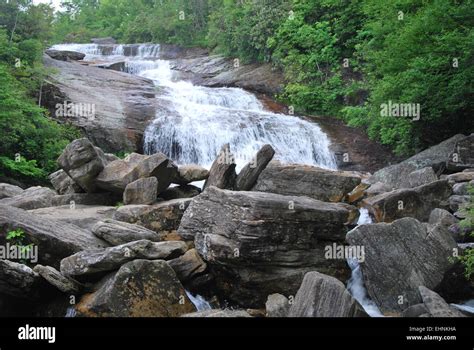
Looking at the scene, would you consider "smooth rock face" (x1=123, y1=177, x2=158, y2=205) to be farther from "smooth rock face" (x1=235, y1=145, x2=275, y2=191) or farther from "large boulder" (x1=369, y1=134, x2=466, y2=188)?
"large boulder" (x1=369, y1=134, x2=466, y2=188)

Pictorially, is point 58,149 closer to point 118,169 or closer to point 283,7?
point 118,169

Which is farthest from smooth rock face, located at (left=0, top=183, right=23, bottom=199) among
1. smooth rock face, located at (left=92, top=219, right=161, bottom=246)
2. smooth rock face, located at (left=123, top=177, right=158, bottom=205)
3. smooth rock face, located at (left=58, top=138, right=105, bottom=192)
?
smooth rock face, located at (left=92, top=219, right=161, bottom=246)

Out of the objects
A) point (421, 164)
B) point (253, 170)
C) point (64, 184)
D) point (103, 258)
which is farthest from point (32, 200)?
point (421, 164)

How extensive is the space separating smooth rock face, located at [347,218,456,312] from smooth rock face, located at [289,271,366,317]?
91.3 inches

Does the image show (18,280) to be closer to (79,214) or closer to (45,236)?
(45,236)

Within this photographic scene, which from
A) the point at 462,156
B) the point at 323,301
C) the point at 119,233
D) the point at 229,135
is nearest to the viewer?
the point at 323,301

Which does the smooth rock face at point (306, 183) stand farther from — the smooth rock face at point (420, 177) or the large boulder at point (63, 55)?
the large boulder at point (63, 55)

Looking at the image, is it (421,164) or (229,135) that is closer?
(421,164)

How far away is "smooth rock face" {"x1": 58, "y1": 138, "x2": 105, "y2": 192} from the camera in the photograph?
13.7 m

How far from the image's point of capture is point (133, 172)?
45.2 feet

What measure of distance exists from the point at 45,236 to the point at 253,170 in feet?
20.9

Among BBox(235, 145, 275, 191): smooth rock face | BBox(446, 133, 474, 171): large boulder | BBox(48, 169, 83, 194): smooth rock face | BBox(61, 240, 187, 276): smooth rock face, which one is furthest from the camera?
BBox(446, 133, 474, 171): large boulder

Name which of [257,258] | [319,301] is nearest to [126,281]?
[257,258]

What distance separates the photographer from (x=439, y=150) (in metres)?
17.9
